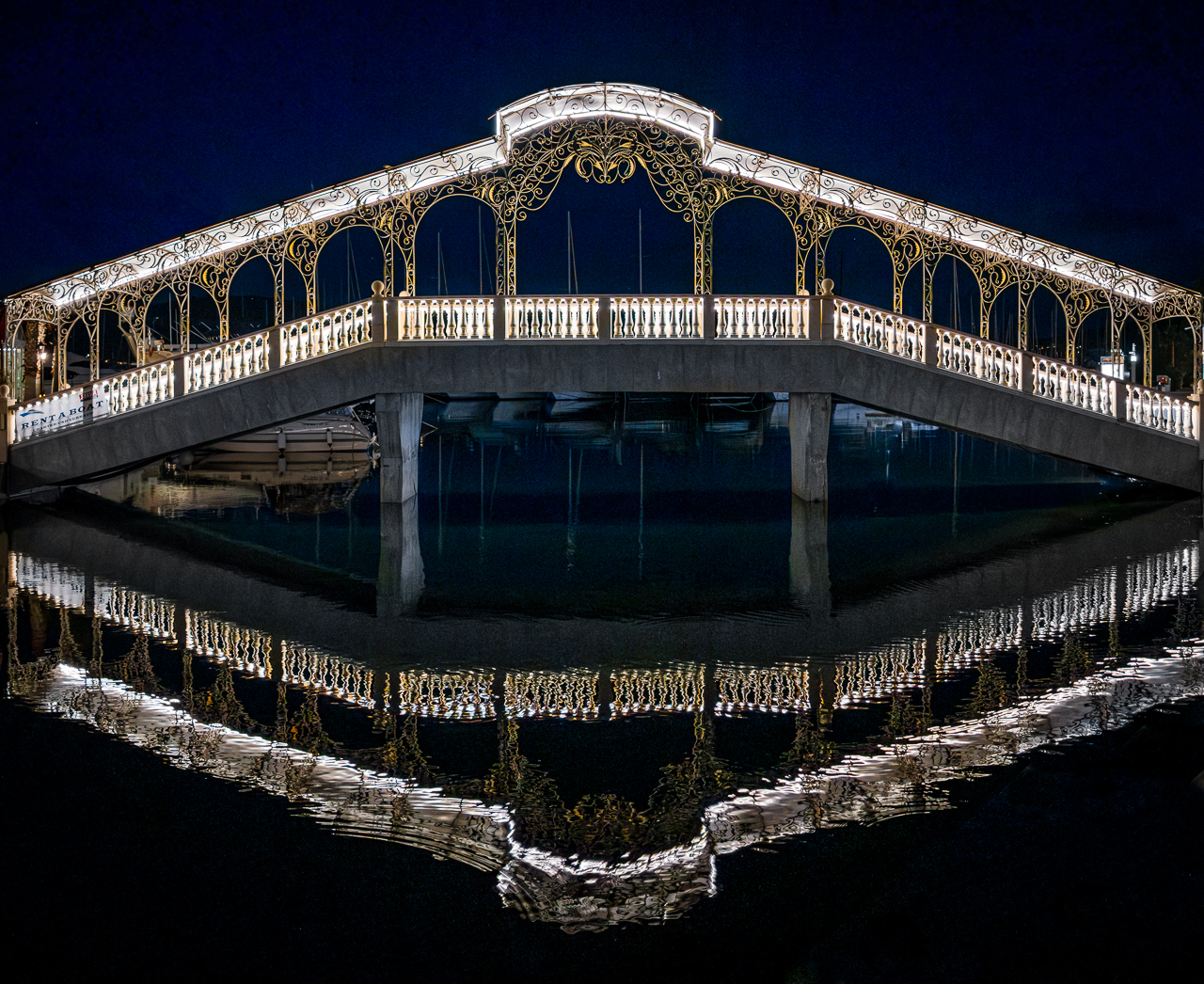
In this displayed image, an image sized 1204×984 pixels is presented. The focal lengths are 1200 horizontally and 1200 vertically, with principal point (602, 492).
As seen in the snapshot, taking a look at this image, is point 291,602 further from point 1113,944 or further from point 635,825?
point 1113,944

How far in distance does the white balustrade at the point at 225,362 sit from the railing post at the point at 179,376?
0.05ft

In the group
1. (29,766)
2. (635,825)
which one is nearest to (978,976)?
(635,825)

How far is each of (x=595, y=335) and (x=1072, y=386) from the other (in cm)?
789

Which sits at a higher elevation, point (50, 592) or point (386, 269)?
point (386, 269)

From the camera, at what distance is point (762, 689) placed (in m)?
8.82

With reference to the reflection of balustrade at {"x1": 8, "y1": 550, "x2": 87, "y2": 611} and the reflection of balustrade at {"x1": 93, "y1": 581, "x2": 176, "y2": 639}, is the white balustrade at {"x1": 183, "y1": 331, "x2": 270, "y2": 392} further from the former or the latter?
the reflection of balustrade at {"x1": 93, "y1": 581, "x2": 176, "y2": 639}

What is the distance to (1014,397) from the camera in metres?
19.4

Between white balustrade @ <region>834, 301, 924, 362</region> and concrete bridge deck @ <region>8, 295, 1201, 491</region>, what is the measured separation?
0.02 m

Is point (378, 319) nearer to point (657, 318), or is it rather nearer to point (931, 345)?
point (657, 318)

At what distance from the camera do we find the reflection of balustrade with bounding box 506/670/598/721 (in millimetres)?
8289

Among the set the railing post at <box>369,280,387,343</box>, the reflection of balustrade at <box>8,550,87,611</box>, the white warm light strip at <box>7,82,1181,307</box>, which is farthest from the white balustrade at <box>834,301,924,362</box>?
the reflection of balustrade at <box>8,550,87,611</box>

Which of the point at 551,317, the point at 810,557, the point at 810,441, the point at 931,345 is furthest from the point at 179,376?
the point at 931,345

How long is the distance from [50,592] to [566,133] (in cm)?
1036

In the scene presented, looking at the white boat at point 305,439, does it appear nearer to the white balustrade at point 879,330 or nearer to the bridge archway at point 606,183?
the bridge archway at point 606,183
